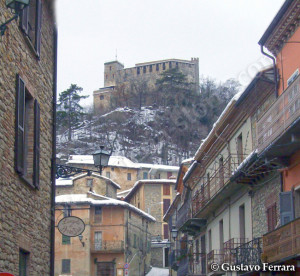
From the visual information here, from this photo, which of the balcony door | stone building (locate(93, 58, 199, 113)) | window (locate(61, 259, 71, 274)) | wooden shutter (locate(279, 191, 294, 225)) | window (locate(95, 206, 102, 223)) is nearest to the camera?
wooden shutter (locate(279, 191, 294, 225))

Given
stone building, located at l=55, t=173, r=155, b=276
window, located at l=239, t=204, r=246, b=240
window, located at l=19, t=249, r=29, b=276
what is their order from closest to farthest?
1. window, located at l=19, t=249, r=29, b=276
2. window, located at l=239, t=204, r=246, b=240
3. stone building, located at l=55, t=173, r=155, b=276

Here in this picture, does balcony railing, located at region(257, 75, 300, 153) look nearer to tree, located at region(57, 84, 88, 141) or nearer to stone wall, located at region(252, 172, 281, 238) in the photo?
stone wall, located at region(252, 172, 281, 238)

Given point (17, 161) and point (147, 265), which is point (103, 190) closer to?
point (147, 265)

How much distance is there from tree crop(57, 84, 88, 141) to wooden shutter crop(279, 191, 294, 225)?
8746 centimetres

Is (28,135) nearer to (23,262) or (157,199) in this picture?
(23,262)

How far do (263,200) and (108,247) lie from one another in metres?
35.1

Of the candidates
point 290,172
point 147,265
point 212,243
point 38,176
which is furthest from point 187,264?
point 147,265

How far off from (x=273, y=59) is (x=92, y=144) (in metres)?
88.1

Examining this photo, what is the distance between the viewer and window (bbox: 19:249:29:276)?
9.98 metres

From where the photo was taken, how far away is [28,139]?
10.7m

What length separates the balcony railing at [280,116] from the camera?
12.4 metres

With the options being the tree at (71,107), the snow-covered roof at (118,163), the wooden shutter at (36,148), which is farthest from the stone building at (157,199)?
the wooden shutter at (36,148)

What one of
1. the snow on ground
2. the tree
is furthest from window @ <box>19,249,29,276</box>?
the tree

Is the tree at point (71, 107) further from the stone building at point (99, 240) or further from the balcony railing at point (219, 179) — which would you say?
the balcony railing at point (219, 179)
